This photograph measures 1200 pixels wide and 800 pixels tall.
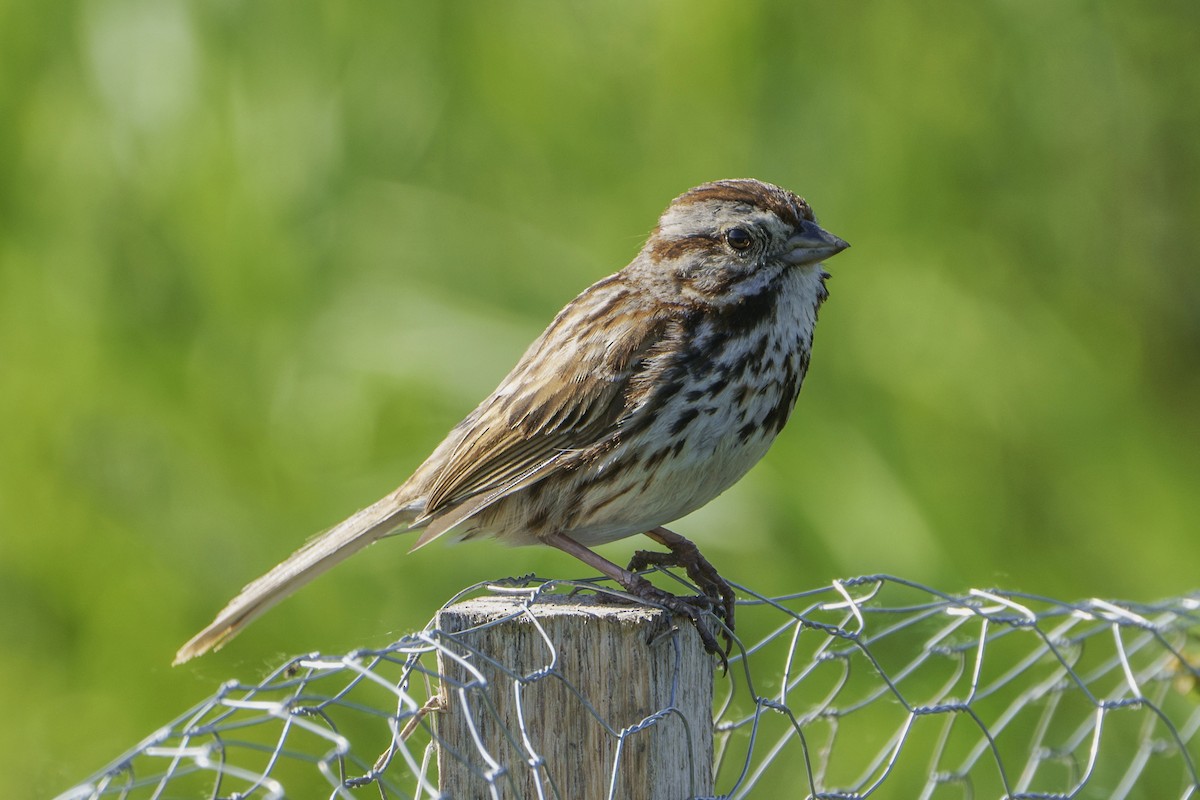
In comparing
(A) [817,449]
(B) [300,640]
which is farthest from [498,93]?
(B) [300,640]

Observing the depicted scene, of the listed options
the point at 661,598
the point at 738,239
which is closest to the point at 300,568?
the point at 661,598

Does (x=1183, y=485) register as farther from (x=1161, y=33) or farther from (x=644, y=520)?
(x=644, y=520)

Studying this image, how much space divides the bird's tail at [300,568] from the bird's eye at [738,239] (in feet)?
2.74

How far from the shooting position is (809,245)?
2789 mm

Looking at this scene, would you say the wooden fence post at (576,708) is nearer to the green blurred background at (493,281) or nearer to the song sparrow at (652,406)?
the song sparrow at (652,406)

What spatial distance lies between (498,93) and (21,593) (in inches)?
76.2

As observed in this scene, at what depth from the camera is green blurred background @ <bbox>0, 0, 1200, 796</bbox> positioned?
Result: 3.83 meters

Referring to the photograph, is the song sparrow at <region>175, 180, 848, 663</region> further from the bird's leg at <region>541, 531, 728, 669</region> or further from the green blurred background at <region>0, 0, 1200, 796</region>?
the green blurred background at <region>0, 0, 1200, 796</region>

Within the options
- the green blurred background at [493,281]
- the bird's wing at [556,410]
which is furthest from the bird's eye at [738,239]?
the green blurred background at [493,281]

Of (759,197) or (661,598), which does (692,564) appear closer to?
(661,598)

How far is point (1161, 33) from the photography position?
15.0 feet

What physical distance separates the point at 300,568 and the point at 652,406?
74 centimetres

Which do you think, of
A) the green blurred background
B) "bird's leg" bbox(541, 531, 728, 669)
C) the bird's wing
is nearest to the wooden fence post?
"bird's leg" bbox(541, 531, 728, 669)

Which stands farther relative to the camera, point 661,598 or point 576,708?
point 661,598
